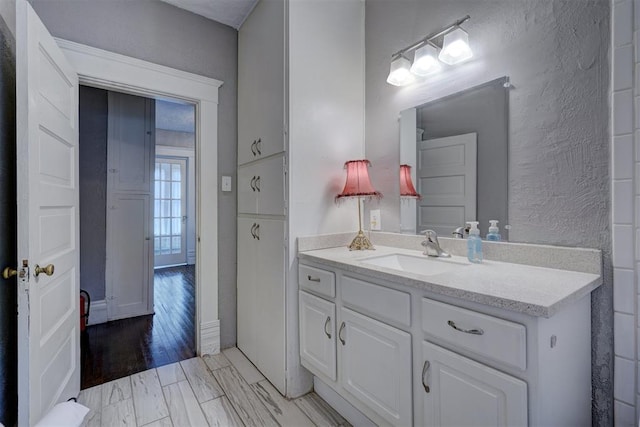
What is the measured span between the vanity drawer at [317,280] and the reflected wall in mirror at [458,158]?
0.61 meters

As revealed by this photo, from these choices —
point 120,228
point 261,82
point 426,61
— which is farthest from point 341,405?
point 120,228

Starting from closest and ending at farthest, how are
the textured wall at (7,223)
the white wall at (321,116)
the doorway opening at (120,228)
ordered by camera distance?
the textured wall at (7,223), the white wall at (321,116), the doorway opening at (120,228)

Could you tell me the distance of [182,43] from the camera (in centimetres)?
220

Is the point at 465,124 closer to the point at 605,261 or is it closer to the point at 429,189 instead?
the point at 429,189

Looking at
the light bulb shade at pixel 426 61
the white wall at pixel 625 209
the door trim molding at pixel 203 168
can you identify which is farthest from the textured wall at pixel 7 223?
the white wall at pixel 625 209

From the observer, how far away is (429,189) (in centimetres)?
170

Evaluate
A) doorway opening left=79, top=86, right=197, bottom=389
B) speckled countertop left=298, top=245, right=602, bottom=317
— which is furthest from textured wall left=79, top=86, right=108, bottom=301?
speckled countertop left=298, top=245, right=602, bottom=317

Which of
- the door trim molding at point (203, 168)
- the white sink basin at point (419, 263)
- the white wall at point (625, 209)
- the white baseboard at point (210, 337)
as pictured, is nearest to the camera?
the white wall at point (625, 209)

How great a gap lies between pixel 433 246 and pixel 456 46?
1005 millimetres

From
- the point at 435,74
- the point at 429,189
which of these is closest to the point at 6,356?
the point at 429,189

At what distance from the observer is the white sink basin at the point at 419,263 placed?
4.71ft

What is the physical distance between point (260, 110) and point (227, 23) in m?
0.92

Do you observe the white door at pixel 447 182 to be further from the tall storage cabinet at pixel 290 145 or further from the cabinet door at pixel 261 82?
the cabinet door at pixel 261 82

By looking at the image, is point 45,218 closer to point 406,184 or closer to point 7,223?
point 7,223
